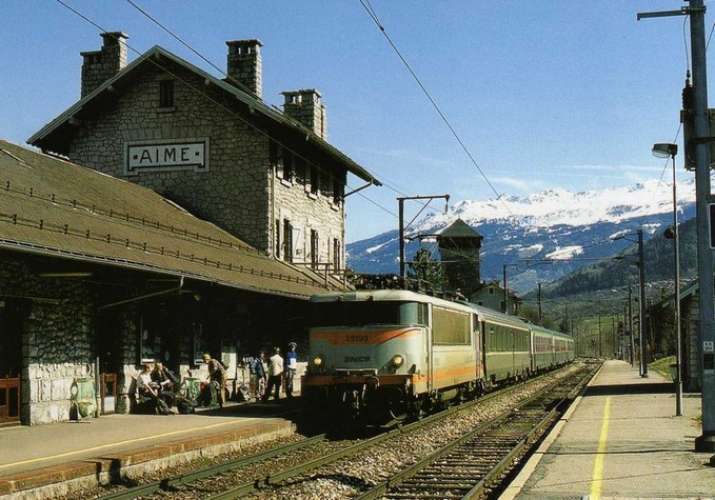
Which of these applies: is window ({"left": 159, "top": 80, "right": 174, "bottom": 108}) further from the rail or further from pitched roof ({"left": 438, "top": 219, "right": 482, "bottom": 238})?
pitched roof ({"left": 438, "top": 219, "right": 482, "bottom": 238})

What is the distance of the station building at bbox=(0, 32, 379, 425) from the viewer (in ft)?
53.9

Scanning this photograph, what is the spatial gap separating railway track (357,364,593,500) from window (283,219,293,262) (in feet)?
46.0

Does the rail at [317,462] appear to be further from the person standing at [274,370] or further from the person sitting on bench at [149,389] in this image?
the person sitting on bench at [149,389]

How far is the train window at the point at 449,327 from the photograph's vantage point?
19625 millimetres

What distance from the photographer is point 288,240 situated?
33.3 meters

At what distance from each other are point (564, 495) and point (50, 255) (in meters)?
7.96

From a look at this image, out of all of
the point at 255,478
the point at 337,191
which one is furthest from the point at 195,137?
the point at 255,478

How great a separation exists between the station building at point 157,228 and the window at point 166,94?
0.05 m

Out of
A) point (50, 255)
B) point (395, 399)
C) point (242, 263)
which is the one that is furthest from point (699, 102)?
point (242, 263)

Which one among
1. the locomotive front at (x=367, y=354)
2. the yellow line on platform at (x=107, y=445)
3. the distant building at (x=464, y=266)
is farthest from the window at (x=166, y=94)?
the distant building at (x=464, y=266)

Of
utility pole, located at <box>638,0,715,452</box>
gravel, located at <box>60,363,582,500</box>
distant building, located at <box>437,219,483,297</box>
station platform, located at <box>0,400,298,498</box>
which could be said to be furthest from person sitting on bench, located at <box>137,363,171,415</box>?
distant building, located at <box>437,219,483,297</box>

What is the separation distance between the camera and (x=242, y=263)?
2556cm

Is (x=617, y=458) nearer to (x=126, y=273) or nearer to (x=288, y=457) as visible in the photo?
(x=288, y=457)

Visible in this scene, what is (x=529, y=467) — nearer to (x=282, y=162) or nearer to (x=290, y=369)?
(x=290, y=369)
